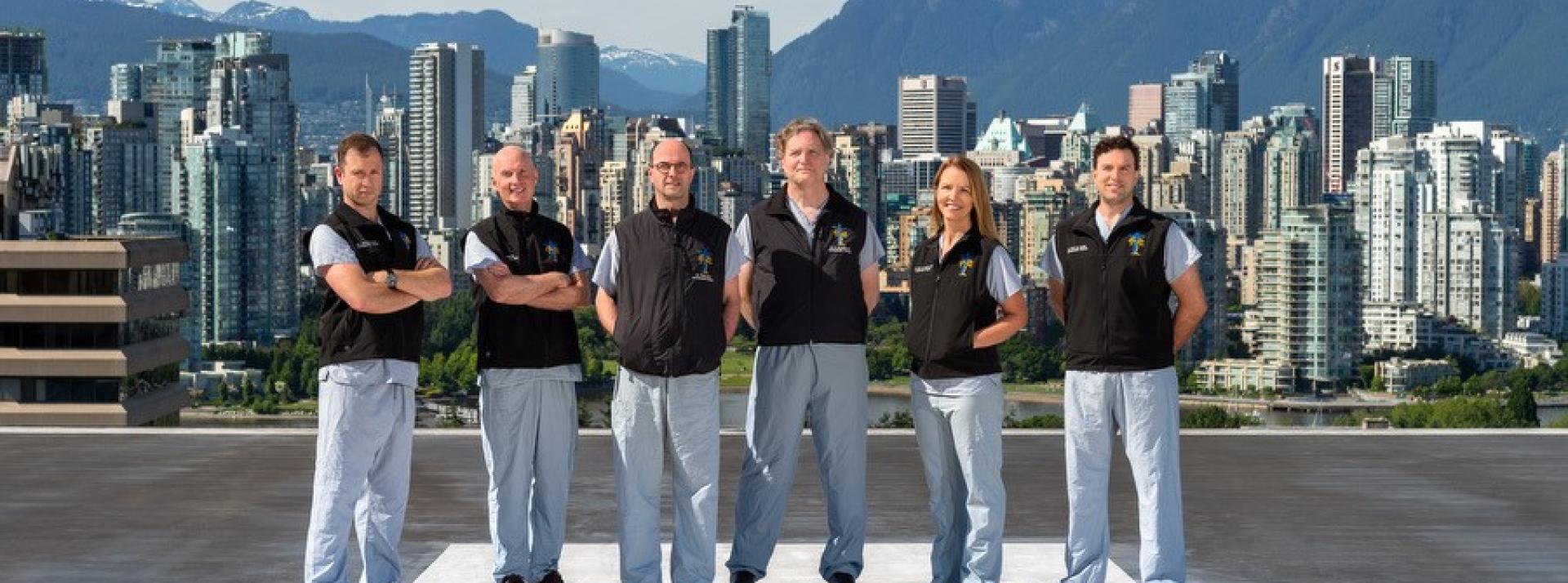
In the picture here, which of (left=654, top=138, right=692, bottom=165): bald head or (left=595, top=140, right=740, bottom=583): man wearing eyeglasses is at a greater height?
(left=654, top=138, right=692, bottom=165): bald head

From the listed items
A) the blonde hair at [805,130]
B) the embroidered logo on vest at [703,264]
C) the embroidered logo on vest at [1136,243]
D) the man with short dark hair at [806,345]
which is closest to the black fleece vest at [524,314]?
the embroidered logo on vest at [703,264]

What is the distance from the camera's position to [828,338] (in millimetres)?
6387

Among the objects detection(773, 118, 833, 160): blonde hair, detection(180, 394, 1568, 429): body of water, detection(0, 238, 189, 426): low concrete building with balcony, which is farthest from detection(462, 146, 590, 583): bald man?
detection(180, 394, 1568, 429): body of water

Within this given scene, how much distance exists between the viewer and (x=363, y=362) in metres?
6.14

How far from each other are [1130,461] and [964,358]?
54 centimetres

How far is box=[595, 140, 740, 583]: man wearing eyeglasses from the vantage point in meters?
6.27

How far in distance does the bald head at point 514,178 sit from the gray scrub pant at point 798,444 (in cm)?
78

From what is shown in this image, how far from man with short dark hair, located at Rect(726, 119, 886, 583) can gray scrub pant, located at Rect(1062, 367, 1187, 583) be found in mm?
600

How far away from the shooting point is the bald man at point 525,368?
637cm

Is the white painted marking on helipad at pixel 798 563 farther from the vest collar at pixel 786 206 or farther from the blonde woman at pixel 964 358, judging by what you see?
the vest collar at pixel 786 206

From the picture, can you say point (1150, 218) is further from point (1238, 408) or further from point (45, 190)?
point (1238, 408)

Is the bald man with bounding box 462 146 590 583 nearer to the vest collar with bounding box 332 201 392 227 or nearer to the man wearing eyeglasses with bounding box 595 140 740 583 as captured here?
the man wearing eyeglasses with bounding box 595 140 740 583

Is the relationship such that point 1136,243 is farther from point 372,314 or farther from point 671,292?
point 372,314

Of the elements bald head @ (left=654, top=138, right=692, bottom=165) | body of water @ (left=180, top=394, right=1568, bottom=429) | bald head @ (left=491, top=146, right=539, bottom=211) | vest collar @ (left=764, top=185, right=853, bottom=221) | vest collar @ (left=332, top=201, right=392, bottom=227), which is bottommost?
body of water @ (left=180, top=394, right=1568, bottom=429)
